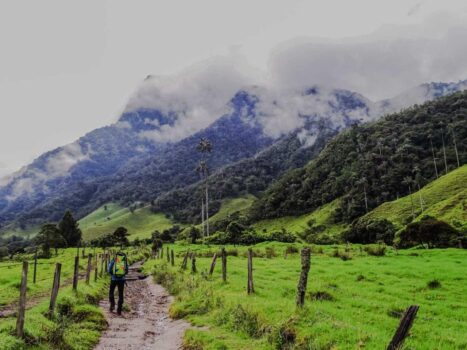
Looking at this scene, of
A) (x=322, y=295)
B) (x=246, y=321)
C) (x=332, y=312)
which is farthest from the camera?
(x=322, y=295)

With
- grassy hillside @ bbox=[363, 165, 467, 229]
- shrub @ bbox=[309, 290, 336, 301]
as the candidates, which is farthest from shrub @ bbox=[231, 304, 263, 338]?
grassy hillside @ bbox=[363, 165, 467, 229]

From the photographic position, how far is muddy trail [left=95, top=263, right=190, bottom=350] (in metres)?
17.4

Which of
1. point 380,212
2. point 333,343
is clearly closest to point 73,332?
point 333,343

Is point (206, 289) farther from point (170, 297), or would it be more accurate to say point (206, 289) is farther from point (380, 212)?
point (380, 212)

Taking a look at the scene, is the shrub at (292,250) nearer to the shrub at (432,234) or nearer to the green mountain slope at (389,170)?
the shrub at (432,234)

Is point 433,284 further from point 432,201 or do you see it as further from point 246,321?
point 432,201

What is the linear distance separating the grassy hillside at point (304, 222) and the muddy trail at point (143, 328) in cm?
11643

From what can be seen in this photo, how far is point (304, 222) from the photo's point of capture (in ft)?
552

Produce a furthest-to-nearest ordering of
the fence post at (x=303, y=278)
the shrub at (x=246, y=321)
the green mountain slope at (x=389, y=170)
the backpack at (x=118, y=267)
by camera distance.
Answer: the green mountain slope at (x=389, y=170)
the backpack at (x=118, y=267)
the fence post at (x=303, y=278)
the shrub at (x=246, y=321)

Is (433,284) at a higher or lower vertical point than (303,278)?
lower

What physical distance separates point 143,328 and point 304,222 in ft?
499

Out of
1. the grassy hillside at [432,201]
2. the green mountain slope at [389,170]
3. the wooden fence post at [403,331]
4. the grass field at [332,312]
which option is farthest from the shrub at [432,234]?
the green mountain slope at [389,170]

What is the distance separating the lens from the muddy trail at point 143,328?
17.4 metres

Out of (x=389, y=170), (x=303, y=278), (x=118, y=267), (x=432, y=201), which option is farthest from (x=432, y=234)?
(x=389, y=170)
